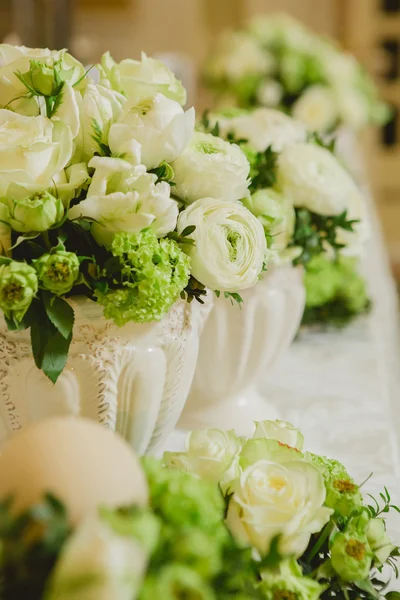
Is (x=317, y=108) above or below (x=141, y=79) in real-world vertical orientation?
below

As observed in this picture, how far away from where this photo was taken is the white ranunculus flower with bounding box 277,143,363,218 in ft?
3.12

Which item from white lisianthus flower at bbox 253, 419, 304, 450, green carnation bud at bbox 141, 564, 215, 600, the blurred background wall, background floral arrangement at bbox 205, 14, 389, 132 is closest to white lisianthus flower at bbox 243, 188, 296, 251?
white lisianthus flower at bbox 253, 419, 304, 450

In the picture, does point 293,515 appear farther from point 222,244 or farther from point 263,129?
point 263,129

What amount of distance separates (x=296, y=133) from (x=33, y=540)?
73cm

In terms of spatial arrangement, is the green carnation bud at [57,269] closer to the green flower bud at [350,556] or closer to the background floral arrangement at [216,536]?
the background floral arrangement at [216,536]

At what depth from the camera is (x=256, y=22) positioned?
7.72ft

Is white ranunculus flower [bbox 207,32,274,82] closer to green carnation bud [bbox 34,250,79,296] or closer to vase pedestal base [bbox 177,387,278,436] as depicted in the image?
vase pedestal base [bbox 177,387,278,436]

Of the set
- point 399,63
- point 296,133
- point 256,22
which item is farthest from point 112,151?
point 399,63

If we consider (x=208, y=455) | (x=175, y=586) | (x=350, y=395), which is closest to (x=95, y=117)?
(x=208, y=455)

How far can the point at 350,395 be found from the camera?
1.21 m

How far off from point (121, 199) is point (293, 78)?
154 cm

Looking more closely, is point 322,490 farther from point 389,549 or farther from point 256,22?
point 256,22

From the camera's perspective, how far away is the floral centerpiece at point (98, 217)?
628mm

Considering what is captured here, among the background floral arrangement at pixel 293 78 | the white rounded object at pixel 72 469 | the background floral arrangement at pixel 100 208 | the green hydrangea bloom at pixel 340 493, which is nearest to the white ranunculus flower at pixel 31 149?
the background floral arrangement at pixel 100 208
